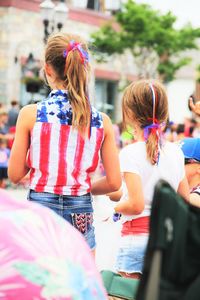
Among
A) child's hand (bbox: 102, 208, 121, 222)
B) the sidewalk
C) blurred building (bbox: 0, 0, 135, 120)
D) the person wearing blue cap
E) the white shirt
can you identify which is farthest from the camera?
blurred building (bbox: 0, 0, 135, 120)

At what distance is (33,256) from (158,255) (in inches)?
16.1

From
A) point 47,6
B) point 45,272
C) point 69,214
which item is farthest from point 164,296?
point 47,6

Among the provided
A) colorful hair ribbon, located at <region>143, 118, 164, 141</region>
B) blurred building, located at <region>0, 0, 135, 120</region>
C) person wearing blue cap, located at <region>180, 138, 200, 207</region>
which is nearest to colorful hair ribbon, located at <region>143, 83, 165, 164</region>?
colorful hair ribbon, located at <region>143, 118, 164, 141</region>

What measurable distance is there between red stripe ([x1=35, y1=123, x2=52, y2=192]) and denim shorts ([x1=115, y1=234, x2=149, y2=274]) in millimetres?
436

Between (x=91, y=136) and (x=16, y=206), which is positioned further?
(x=91, y=136)

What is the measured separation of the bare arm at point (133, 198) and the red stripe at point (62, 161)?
0.26 meters

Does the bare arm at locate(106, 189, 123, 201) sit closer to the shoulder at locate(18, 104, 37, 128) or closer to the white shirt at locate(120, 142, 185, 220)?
the white shirt at locate(120, 142, 185, 220)

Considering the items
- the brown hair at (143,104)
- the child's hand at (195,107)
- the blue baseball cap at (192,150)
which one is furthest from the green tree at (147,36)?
the brown hair at (143,104)

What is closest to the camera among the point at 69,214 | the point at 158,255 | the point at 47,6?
the point at 158,255

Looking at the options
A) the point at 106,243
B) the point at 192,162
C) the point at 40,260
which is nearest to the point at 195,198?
the point at 192,162

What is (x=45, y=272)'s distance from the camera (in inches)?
89.1

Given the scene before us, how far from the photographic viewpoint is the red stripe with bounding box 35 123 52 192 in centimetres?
384

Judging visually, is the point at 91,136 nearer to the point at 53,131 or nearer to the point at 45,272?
the point at 53,131

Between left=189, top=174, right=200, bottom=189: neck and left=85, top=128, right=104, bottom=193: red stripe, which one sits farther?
left=189, top=174, right=200, bottom=189: neck
